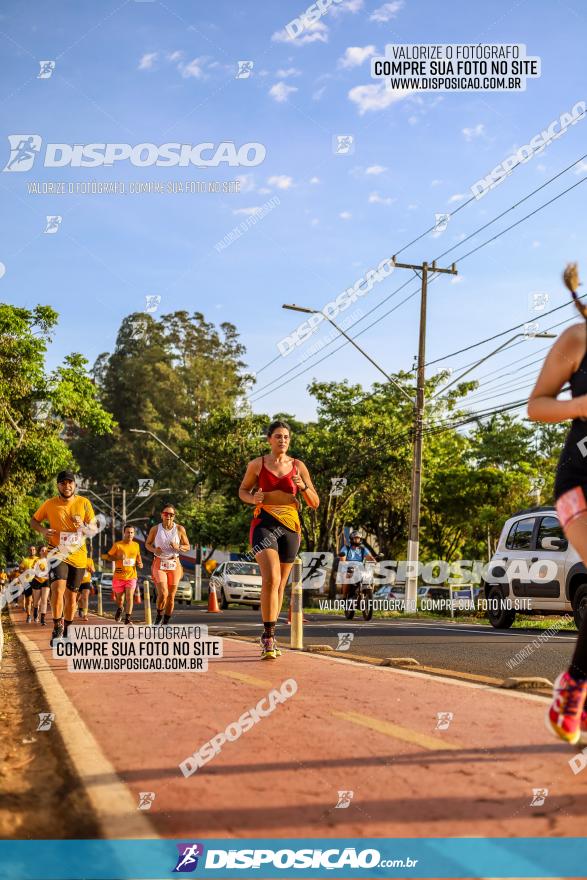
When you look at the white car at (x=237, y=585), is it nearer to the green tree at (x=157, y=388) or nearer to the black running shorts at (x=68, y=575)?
the black running shorts at (x=68, y=575)

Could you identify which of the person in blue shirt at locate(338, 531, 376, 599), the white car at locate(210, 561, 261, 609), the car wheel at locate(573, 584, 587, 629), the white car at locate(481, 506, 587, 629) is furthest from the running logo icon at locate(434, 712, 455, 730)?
the white car at locate(210, 561, 261, 609)

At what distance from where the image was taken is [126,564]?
15516mm

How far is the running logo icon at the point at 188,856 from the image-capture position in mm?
2590

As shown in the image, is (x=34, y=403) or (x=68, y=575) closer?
(x=68, y=575)

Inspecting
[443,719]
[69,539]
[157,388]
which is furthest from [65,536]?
[157,388]

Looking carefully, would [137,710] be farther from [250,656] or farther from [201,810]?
[250,656]

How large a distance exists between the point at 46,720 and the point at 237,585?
25131 millimetres

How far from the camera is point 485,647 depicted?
10992 millimetres

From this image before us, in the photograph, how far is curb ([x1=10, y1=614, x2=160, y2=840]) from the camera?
2828mm

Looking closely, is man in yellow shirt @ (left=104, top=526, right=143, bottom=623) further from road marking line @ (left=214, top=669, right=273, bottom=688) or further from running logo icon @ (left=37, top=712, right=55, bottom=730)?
running logo icon @ (left=37, top=712, right=55, bottom=730)

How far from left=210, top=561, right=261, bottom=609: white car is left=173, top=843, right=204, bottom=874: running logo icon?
27.1 metres

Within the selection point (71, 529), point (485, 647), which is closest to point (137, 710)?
point (71, 529)

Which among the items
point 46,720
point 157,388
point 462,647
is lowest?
point 462,647

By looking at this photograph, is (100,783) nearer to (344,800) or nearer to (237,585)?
(344,800)
